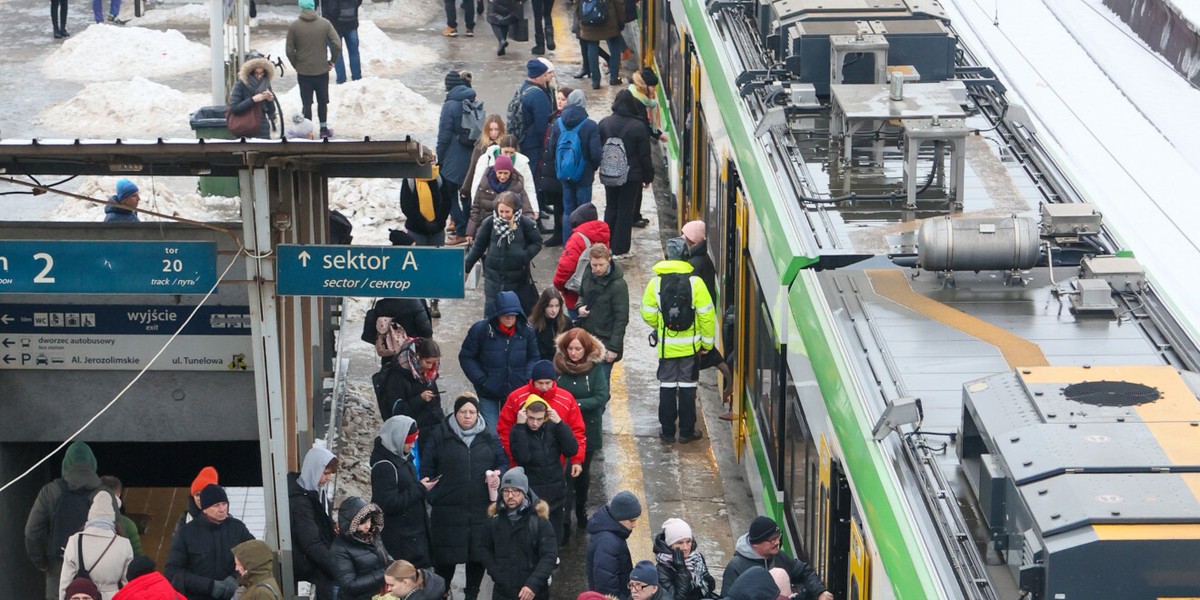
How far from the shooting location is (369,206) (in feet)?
56.7

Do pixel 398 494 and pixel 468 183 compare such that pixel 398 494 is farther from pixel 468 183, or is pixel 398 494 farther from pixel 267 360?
pixel 468 183

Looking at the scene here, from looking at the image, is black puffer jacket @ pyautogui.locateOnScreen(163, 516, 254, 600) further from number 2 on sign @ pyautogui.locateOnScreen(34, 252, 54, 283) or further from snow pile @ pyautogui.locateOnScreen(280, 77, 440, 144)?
snow pile @ pyautogui.locateOnScreen(280, 77, 440, 144)

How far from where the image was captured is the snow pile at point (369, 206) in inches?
670

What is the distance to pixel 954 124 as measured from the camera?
10.0 meters

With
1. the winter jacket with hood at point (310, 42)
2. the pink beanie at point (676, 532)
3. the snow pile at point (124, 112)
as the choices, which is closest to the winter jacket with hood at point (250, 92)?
the winter jacket with hood at point (310, 42)

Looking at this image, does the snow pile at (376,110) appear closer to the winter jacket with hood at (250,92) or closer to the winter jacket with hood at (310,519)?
the winter jacket with hood at (250,92)

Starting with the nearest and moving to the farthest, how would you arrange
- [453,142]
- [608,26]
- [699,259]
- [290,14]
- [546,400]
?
[546,400]
[699,259]
[453,142]
[608,26]
[290,14]

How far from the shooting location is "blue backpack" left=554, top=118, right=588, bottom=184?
51.5 ft

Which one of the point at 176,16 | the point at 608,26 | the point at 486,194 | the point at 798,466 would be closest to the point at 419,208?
the point at 486,194

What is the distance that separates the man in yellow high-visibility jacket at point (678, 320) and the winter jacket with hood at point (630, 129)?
3.12 metres

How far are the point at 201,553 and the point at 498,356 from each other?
2940 millimetres

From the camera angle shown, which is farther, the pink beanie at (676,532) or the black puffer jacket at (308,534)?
the black puffer jacket at (308,534)

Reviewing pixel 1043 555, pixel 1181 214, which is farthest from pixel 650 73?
pixel 1043 555

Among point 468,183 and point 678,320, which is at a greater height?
point 468,183
